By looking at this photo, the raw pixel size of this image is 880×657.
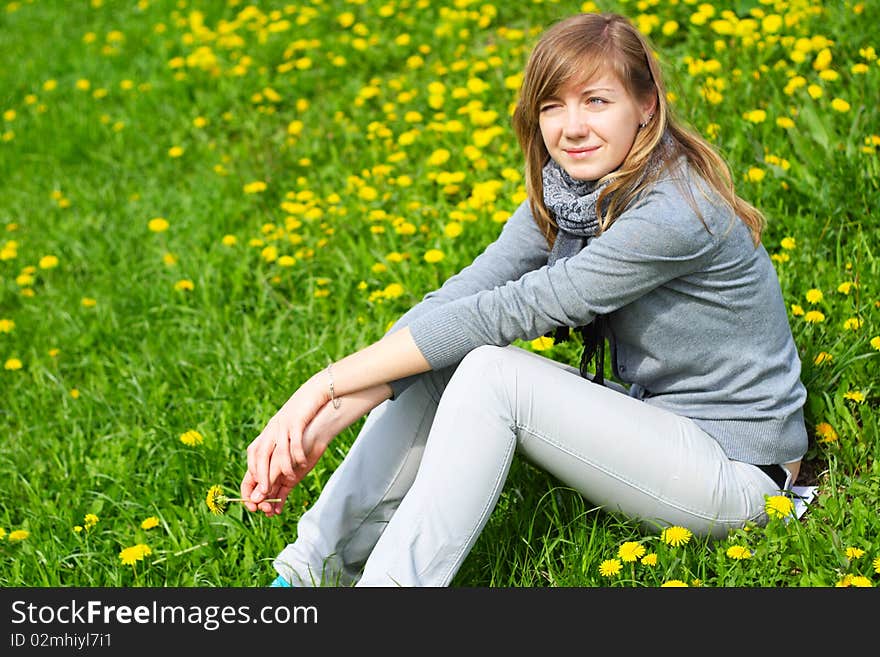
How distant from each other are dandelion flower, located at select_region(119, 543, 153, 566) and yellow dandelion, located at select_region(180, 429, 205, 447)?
1.18 feet

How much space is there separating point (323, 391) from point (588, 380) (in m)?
0.52

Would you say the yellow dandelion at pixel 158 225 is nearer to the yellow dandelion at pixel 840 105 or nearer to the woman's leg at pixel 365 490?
the woman's leg at pixel 365 490

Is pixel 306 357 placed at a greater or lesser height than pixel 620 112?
lesser

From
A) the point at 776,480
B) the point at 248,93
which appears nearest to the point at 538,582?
the point at 776,480

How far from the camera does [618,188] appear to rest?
213 cm

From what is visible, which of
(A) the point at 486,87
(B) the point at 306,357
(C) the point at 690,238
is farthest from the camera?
(A) the point at 486,87

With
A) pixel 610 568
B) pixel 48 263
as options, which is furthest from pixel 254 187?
pixel 610 568

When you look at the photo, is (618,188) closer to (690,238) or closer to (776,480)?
(690,238)

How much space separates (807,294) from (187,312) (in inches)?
76.9

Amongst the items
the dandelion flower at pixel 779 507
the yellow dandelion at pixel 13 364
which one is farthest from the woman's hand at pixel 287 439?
the yellow dandelion at pixel 13 364

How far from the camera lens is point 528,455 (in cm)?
217

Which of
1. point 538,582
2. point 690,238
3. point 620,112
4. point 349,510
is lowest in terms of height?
point 538,582

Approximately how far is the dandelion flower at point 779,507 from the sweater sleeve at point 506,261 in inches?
29.0

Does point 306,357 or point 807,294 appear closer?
point 807,294
